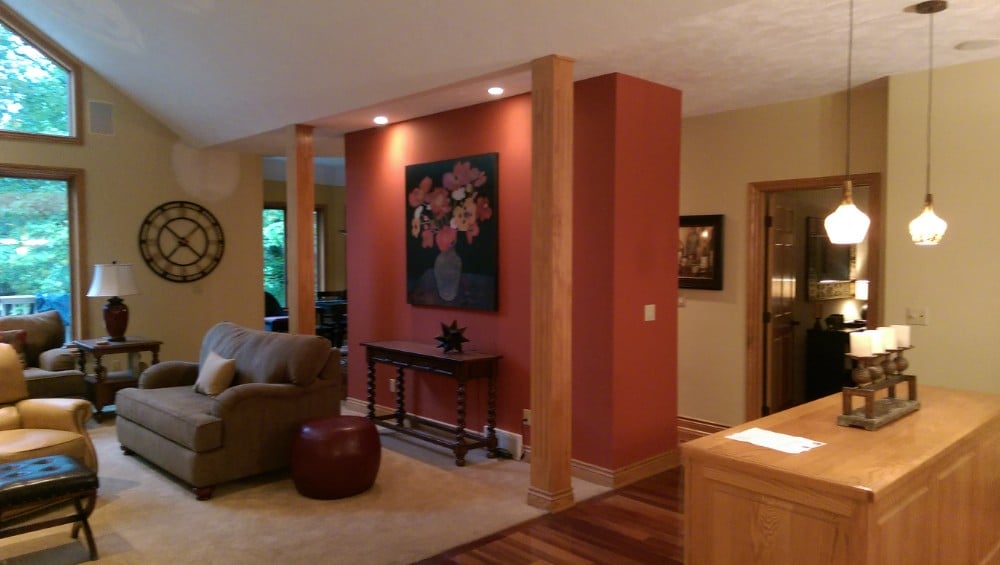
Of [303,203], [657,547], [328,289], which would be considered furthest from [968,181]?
[328,289]

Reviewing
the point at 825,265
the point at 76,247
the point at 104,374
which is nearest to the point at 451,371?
the point at 104,374

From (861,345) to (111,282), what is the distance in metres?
6.25

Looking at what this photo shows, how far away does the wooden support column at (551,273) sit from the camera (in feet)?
12.7

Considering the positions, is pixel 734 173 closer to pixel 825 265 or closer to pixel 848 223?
pixel 825 265

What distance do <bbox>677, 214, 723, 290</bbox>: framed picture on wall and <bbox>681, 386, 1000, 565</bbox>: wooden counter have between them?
2823 mm

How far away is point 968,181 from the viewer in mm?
4203

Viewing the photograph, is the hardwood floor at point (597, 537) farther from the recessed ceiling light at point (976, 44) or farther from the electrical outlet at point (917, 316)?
the recessed ceiling light at point (976, 44)

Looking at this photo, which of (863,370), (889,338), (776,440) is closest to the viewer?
(776,440)

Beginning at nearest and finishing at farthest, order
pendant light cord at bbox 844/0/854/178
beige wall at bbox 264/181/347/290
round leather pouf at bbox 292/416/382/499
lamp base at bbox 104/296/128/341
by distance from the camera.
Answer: pendant light cord at bbox 844/0/854/178
round leather pouf at bbox 292/416/382/499
lamp base at bbox 104/296/128/341
beige wall at bbox 264/181/347/290

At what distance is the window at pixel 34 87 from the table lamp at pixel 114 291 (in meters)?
1.52

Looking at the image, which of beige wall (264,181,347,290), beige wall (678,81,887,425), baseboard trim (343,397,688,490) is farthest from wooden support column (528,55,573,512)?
beige wall (264,181,347,290)

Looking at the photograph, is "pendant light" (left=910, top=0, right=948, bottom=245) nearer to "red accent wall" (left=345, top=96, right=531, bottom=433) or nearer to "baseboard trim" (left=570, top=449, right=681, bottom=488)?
"baseboard trim" (left=570, top=449, right=681, bottom=488)

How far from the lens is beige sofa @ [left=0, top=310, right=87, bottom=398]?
18.3 ft

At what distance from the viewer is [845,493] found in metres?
2.09
